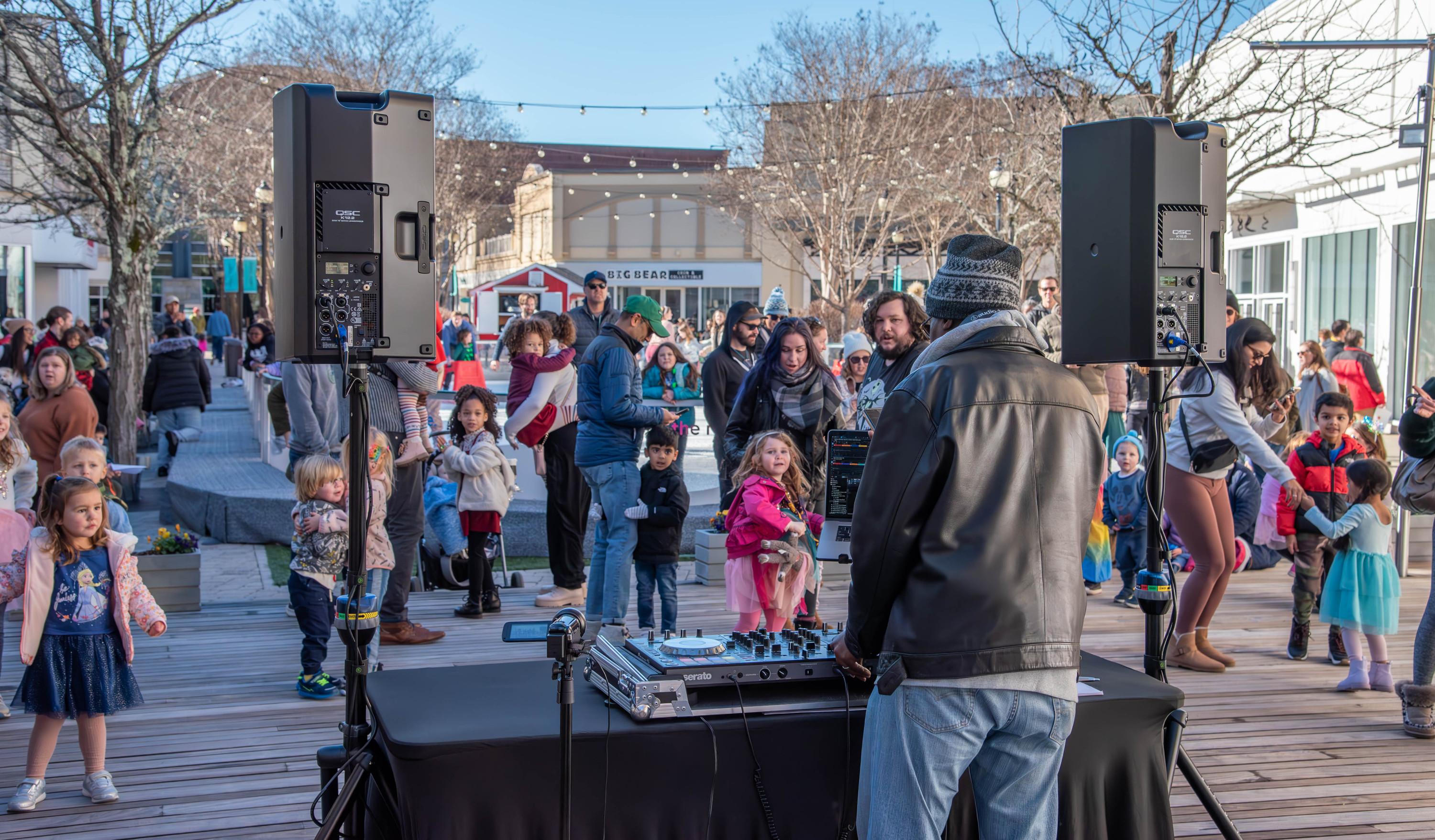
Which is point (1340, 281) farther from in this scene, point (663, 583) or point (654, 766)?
point (654, 766)

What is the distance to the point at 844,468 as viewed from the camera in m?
4.35

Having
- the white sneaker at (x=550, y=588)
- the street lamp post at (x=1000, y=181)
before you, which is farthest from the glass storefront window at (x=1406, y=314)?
the white sneaker at (x=550, y=588)

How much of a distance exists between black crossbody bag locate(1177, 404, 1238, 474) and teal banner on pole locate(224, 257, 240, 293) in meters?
29.0

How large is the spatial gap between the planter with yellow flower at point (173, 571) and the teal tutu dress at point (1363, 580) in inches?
253

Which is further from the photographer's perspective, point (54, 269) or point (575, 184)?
point (575, 184)

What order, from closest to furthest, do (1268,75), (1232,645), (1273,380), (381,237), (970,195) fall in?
(381,237) < (1273,380) < (1232,645) < (1268,75) < (970,195)

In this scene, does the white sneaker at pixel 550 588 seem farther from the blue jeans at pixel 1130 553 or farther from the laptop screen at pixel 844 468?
the blue jeans at pixel 1130 553

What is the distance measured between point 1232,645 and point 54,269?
4048 centimetres

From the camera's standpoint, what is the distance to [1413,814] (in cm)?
434

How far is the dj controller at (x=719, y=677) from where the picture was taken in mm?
3053

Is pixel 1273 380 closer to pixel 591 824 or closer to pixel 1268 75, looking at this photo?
pixel 591 824

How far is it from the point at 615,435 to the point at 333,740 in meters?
2.07

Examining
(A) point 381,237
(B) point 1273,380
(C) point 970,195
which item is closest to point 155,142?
(A) point 381,237

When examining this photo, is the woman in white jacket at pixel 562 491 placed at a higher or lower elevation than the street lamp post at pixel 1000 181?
lower
